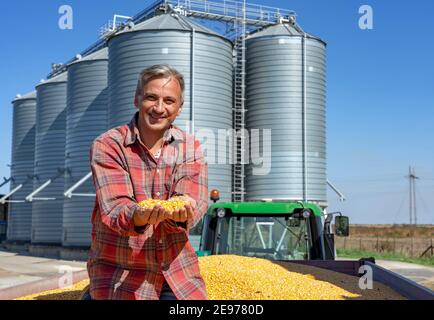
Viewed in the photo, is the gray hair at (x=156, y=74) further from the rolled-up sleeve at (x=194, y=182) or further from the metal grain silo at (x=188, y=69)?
the metal grain silo at (x=188, y=69)

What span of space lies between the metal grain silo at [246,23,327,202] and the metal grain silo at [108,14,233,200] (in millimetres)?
1352

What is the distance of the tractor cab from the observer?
588 cm

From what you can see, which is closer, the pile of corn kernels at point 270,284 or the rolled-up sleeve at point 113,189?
the rolled-up sleeve at point 113,189

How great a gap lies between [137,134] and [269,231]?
150 inches

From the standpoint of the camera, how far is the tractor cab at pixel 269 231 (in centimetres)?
588

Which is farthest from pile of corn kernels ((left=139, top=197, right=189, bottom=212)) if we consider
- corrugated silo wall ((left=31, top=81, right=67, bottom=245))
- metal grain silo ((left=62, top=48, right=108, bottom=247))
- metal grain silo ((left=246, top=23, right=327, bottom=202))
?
corrugated silo wall ((left=31, top=81, right=67, bottom=245))

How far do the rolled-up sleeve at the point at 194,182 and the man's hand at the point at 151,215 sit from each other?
23 cm

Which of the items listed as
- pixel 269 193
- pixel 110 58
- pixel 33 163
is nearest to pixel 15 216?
pixel 33 163

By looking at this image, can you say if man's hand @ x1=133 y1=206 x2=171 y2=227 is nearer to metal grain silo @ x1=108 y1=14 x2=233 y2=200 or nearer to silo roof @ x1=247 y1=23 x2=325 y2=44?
metal grain silo @ x1=108 y1=14 x2=233 y2=200

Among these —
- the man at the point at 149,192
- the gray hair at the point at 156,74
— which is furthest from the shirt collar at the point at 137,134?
the gray hair at the point at 156,74

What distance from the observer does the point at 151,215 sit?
2037mm

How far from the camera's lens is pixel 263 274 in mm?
4848

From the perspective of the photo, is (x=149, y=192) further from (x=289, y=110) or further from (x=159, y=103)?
(x=289, y=110)

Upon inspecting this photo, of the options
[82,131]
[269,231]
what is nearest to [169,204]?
[269,231]
